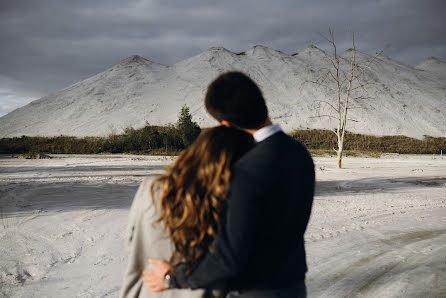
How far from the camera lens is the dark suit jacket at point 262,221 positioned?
117 centimetres

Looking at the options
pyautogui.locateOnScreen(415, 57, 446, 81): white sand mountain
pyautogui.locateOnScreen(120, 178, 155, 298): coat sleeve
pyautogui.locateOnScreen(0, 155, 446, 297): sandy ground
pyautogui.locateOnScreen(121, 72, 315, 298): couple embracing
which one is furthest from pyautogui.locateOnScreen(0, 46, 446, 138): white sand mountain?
pyautogui.locateOnScreen(121, 72, 315, 298): couple embracing

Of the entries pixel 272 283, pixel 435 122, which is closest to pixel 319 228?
pixel 272 283

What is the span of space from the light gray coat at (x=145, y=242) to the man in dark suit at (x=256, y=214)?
60 millimetres

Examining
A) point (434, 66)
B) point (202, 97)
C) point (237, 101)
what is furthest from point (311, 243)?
point (434, 66)

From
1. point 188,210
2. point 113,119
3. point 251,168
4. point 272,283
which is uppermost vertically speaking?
point 113,119

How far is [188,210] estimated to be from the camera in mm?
1283

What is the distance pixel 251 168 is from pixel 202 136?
271 millimetres

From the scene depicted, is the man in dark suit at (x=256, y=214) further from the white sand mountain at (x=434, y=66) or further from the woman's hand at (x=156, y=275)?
the white sand mountain at (x=434, y=66)

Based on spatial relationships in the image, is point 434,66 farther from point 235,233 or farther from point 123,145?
point 235,233

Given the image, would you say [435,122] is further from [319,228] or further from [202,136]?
[202,136]

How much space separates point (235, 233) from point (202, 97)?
58226 millimetres

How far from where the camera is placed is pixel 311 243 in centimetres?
499

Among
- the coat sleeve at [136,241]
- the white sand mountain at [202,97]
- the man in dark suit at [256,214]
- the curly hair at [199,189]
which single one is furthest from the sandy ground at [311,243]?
the white sand mountain at [202,97]

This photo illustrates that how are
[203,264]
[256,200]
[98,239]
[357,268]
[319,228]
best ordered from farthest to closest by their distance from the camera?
[319,228]
[98,239]
[357,268]
[203,264]
[256,200]
